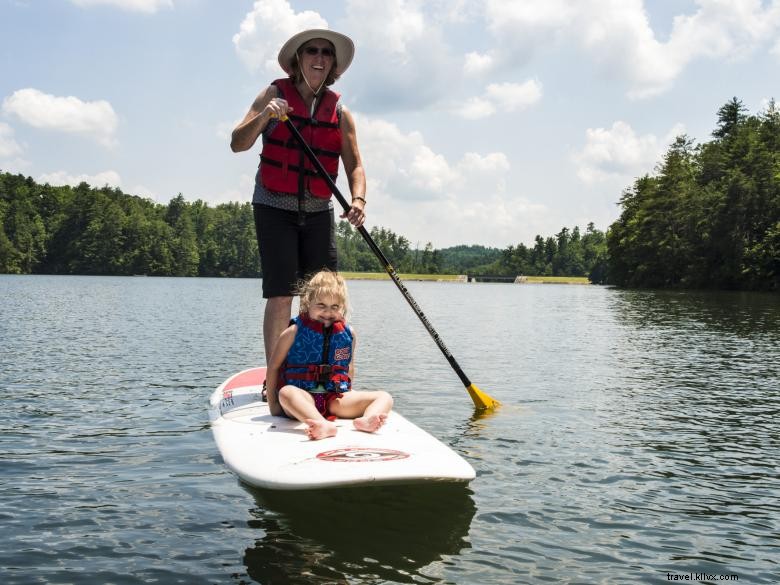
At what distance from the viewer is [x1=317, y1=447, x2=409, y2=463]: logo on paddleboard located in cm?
470

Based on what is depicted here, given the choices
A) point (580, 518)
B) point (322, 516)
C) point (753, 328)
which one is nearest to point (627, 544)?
point (580, 518)

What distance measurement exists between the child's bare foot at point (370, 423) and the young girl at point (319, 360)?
34 cm

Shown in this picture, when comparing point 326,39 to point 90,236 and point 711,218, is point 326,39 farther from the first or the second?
point 90,236

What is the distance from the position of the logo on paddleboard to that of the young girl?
961 mm

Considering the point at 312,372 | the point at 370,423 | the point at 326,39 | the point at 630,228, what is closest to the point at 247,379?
the point at 312,372

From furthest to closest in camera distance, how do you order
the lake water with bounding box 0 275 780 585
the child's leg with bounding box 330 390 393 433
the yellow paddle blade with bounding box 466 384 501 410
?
the yellow paddle blade with bounding box 466 384 501 410 → the child's leg with bounding box 330 390 393 433 → the lake water with bounding box 0 275 780 585

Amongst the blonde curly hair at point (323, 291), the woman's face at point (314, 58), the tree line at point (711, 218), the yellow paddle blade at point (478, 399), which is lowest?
the yellow paddle blade at point (478, 399)

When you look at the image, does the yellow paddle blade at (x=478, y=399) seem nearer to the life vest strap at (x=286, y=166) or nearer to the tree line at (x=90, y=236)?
the life vest strap at (x=286, y=166)

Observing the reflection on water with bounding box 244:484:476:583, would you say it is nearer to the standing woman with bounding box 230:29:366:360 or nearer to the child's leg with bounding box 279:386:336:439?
the child's leg with bounding box 279:386:336:439

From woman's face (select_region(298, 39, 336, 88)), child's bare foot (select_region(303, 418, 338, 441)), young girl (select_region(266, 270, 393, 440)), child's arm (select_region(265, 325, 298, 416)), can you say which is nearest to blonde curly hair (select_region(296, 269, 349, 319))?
young girl (select_region(266, 270, 393, 440))

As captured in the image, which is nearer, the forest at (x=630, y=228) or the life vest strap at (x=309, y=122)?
Answer: the life vest strap at (x=309, y=122)

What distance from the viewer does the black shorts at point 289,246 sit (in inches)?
258

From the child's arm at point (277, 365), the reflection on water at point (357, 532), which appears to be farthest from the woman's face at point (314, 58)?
the reflection on water at point (357, 532)

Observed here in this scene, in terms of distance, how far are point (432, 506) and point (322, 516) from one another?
756mm
